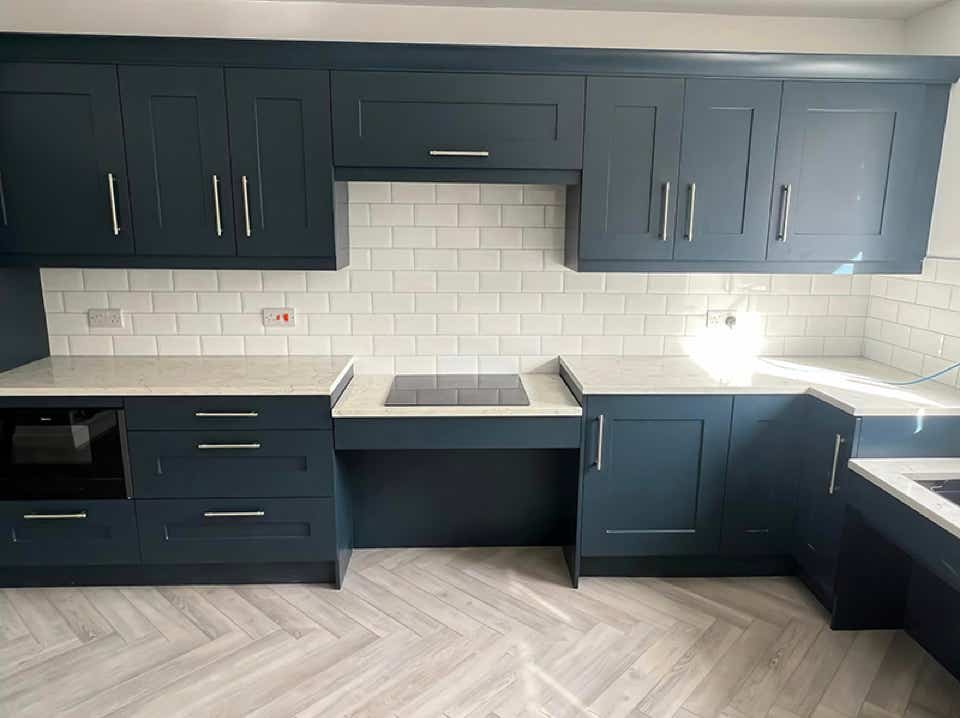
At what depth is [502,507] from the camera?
2.91 metres

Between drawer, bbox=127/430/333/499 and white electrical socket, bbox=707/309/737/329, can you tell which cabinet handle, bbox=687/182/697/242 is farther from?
drawer, bbox=127/430/333/499

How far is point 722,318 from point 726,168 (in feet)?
2.43

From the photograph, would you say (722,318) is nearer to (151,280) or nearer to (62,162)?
(151,280)

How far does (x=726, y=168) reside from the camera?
8.07 ft

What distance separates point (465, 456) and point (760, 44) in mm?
2254

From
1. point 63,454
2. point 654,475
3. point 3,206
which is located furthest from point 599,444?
point 3,206

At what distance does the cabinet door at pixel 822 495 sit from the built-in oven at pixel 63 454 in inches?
106

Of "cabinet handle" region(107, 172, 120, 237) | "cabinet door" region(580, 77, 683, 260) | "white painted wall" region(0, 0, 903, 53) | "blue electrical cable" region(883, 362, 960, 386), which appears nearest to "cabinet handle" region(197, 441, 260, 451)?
"cabinet handle" region(107, 172, 120, 237)

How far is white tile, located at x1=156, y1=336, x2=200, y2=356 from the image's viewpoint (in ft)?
9.27

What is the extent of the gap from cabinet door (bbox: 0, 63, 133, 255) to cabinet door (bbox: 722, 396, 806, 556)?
257 cm

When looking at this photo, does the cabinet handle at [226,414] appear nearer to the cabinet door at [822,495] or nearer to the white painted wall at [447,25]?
the white painted wall at [447,25]

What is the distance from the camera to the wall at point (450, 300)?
2.77 meters

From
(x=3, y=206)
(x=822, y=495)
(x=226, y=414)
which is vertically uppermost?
(x=3, y=206)

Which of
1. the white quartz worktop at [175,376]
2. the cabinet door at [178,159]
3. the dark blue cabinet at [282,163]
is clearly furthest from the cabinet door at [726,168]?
the cabinet door at [178,159]
